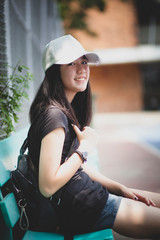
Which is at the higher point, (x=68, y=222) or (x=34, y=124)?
(x=34, y=124)

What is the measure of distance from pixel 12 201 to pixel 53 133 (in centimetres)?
58

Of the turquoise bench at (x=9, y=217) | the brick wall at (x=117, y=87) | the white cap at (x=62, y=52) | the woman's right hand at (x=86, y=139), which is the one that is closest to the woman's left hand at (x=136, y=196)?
the turquoise bench at (x=9, y=217)

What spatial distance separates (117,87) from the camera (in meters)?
19.1

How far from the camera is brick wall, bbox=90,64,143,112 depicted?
18828 millimetres

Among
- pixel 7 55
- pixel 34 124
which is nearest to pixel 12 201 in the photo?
pixel 34 124

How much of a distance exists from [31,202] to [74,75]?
3.11 ft

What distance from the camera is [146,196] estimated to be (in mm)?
2051

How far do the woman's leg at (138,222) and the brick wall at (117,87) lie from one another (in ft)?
55.7

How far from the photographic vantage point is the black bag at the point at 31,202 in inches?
66.2

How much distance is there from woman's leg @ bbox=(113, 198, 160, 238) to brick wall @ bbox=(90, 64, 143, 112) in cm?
1698

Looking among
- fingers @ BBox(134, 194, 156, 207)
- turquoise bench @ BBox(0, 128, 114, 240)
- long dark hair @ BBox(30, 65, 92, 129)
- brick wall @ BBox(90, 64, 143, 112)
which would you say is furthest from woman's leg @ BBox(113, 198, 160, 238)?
brick wall @ BBox(90, 64, 143, 112)

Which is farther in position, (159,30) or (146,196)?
(159,30)

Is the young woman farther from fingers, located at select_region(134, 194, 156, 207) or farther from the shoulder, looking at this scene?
fingers, located at select_region(134, 194, 156, 207)

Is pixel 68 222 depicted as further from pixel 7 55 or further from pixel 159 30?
pixel 159 30
